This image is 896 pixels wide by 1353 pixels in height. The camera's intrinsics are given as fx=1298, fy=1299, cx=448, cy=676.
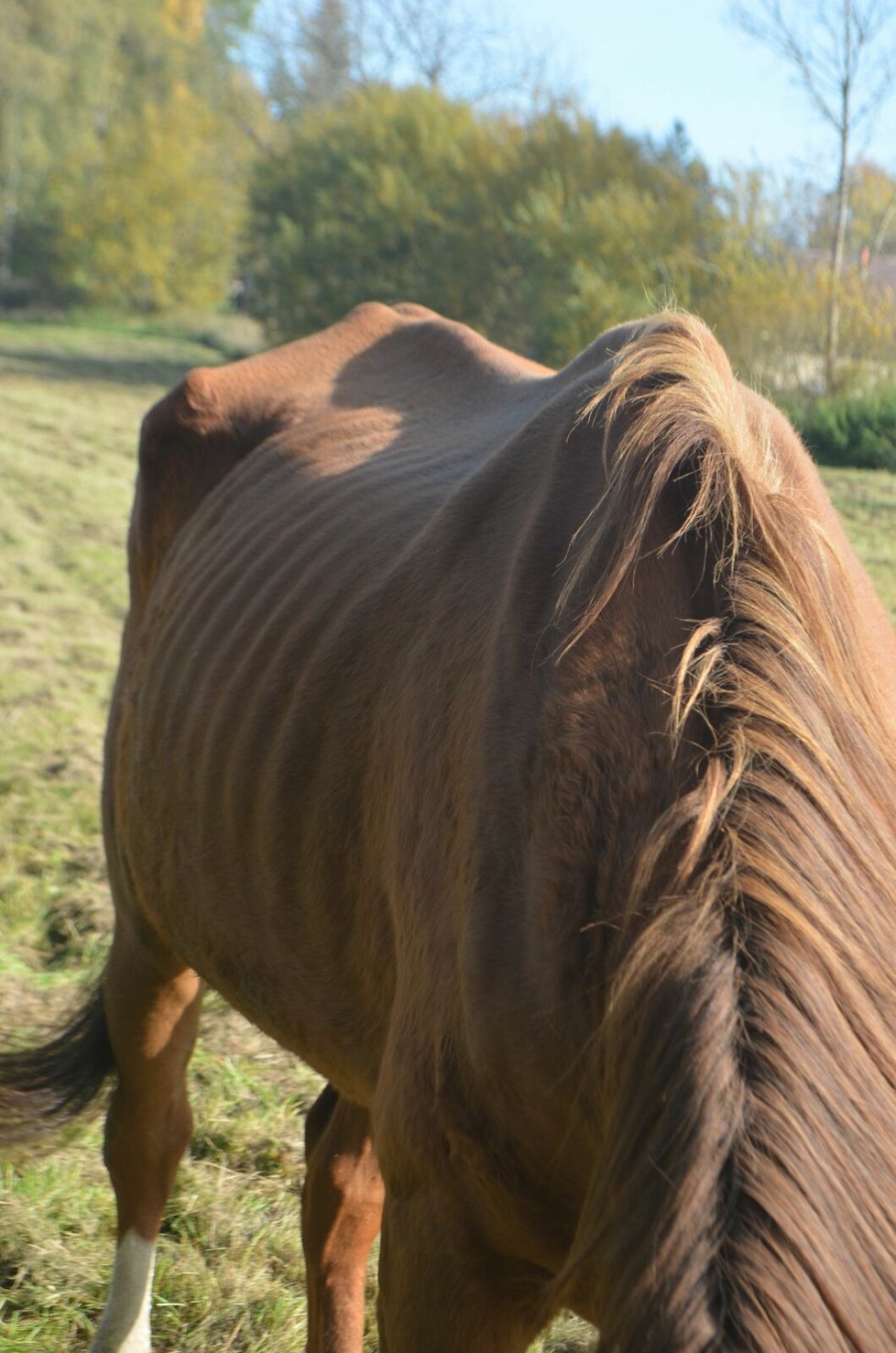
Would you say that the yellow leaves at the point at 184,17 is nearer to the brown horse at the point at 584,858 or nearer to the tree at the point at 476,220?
the tree at the point at 476,220

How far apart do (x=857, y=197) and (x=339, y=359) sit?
44.5 feet

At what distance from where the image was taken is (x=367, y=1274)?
2633mm

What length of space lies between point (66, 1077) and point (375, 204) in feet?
69.5

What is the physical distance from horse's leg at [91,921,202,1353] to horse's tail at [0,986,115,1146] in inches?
3.2

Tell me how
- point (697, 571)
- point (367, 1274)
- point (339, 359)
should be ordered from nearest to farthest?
point (697, 571) < point (367, 1274) < point (339, 359)

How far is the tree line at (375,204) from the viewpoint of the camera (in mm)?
14586

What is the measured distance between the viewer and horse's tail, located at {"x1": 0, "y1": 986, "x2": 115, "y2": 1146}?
260 centimetres

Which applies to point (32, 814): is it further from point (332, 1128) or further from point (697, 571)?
point (697, 571)

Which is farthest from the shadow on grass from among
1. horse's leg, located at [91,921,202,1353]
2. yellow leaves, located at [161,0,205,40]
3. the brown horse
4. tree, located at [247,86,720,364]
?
yellow leaves, located at [161,0,205,40]

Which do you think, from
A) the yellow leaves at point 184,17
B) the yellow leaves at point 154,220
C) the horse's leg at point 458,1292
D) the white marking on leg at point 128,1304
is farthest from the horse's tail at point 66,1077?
the yellow leaves at point 184,17

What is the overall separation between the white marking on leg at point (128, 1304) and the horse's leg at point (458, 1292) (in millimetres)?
1379

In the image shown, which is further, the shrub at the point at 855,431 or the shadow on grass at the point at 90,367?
the shadow on grass at the point at 90,367

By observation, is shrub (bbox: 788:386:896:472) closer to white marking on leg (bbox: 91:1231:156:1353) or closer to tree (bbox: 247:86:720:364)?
tree (bbox: 247:86:720:364)

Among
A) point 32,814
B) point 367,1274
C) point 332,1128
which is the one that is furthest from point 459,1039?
point 32,814
